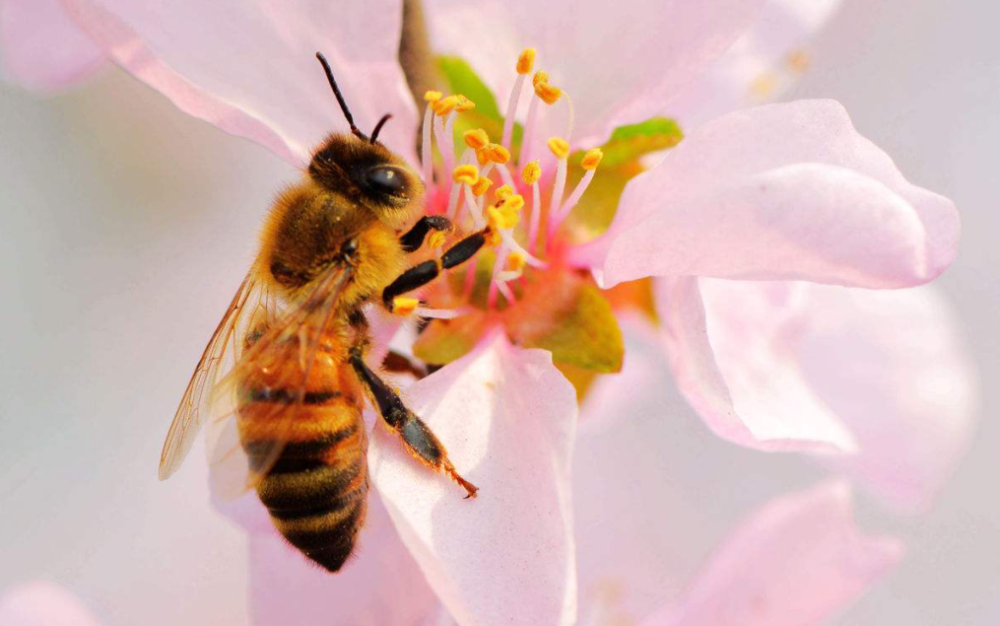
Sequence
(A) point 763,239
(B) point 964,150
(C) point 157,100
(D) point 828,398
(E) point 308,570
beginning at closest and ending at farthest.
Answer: (A) point 763,239 → (E) point 308,570 → (D) point 828,398 → (B) point 964,150 → (C) point 157,100

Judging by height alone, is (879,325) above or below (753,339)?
below

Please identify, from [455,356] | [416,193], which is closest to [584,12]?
[416,193]

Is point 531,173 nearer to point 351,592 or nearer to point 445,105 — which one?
point 445,105

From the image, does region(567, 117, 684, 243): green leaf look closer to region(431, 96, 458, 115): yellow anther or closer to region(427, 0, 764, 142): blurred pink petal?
region(427, 0, 764, 142): blurred pink petal

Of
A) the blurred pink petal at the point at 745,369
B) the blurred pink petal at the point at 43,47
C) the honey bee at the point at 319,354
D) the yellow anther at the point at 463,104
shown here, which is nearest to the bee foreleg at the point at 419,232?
the honey bee at the point at 319,354

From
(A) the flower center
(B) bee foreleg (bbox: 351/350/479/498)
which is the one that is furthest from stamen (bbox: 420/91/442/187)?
(B) bee foreleg (bbox: 351/350/479/498)

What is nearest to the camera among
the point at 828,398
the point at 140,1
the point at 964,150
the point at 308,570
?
the point at 140,1

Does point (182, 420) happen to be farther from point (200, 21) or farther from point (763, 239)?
point (763, 239)
